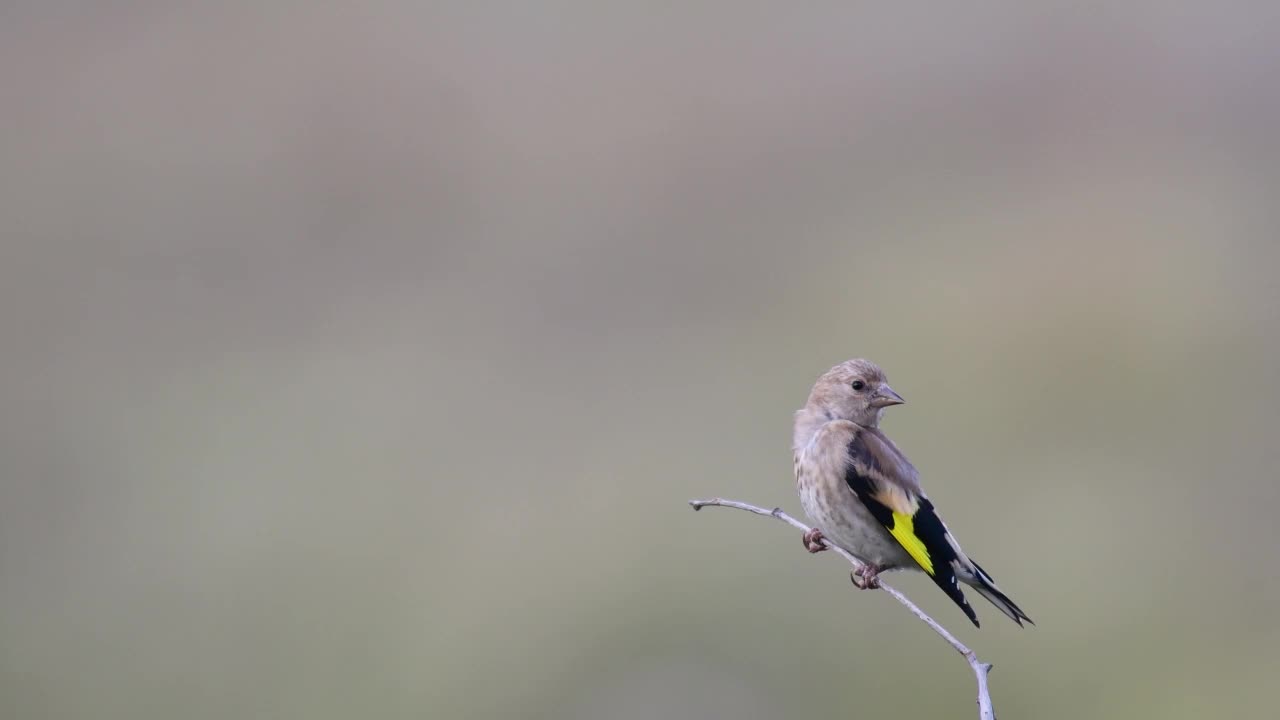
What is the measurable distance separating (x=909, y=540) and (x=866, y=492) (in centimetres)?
22

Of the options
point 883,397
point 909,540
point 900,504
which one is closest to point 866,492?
point 900,504

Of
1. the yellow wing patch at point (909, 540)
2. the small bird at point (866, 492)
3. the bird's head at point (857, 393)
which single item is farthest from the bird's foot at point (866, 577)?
the bird's head at point (857, 393)

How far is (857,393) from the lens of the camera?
4.07 metres

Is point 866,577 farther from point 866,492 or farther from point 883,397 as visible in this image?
point 883,397

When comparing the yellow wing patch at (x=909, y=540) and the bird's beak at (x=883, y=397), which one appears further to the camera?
the bird's beak at (x=883, y=397)

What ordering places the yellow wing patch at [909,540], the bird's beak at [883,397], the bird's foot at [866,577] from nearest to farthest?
the yellow wing patch at [909,540] → the bird's foot at [866,577] → the bird's beak at [883,397]

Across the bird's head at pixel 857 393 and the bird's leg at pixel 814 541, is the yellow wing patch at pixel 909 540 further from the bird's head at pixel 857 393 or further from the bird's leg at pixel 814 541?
the bird's head at pixel 857 393

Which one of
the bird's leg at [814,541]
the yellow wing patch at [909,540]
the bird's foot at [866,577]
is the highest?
the yellow wing patch at [909,540]

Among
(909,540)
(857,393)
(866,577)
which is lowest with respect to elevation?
(866,577)

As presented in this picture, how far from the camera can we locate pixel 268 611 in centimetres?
859

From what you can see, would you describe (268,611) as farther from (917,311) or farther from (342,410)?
(917,311)

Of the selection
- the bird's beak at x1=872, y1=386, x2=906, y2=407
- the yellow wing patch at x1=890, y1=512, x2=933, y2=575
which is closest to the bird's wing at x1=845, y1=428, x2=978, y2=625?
the yellow wing patch at x1=890, y1=512, x2=933, y2=575

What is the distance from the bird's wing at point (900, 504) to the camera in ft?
11.8

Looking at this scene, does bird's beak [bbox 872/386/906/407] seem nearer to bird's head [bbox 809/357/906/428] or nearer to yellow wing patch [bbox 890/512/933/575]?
bird's head [bbox 809/357/906/428]
